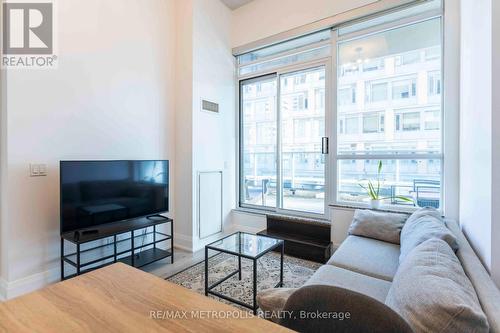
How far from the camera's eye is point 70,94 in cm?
268

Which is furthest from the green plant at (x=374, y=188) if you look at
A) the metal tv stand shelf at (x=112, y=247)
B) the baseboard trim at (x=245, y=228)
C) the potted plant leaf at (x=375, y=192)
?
the metal tv stand shelf at (x=112, y=247)

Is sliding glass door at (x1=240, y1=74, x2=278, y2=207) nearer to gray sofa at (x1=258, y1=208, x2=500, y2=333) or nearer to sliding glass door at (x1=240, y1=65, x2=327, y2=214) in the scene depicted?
sliding glass door at (x1=240, y1=65, x2=327, y2=214)

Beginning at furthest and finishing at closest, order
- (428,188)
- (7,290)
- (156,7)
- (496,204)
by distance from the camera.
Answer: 1. (156,7)
2. (428,188)
3. (7,290)
4. (496,204)

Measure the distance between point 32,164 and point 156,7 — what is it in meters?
2.49

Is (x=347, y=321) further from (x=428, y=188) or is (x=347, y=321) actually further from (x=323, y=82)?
(x=323, y=82)

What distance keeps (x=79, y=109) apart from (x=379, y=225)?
3.38 m

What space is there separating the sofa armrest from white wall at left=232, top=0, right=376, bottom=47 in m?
3.58

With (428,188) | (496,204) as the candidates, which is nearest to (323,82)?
(428,188)

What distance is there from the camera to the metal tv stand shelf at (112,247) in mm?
2506

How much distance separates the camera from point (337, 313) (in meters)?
Answer: 0.82

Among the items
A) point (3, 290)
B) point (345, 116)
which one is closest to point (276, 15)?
point (345, 116)

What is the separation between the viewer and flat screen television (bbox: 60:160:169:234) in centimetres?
244

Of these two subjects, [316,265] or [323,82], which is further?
[323,82]

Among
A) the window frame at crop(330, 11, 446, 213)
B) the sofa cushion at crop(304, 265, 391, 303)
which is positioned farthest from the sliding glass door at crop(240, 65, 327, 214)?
the sofa cushion at crop(304, 265, 391, 303)
